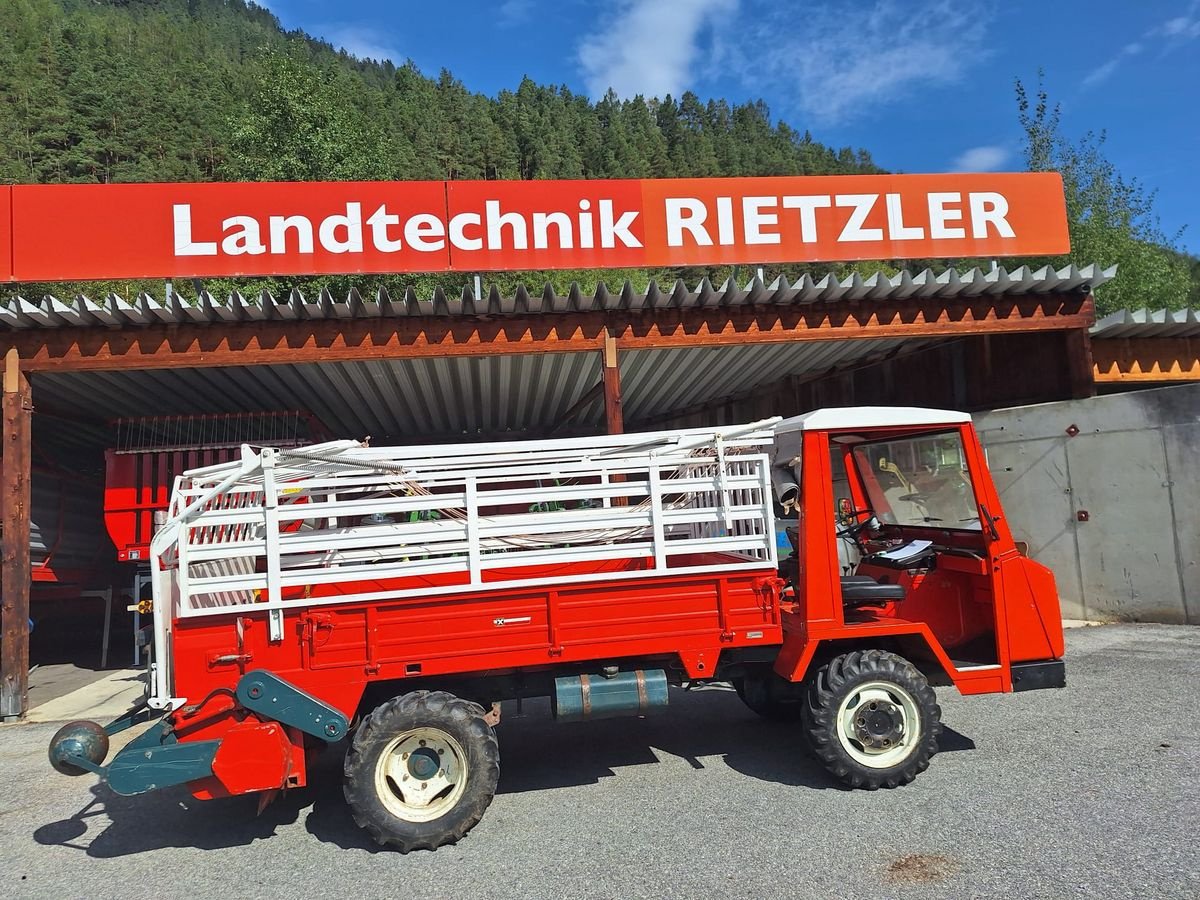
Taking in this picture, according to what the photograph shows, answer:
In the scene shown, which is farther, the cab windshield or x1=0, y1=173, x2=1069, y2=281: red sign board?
x1=0, y1=173, x2=1069, y2=281: red sign board

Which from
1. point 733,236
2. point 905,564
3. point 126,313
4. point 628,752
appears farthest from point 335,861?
point 733,236

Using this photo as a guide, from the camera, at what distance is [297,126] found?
20.5 metres

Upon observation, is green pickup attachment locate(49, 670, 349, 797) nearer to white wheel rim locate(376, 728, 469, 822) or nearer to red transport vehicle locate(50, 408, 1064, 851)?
red transport vehicle locate(50, 408, 1064, 851)

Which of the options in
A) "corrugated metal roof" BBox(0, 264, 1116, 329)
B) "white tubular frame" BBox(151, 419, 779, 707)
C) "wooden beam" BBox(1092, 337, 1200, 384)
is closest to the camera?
"white tubular frame" BBox(151, 419, 779, 707)

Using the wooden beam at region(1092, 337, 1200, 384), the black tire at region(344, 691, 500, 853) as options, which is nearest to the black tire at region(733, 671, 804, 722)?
the black tire at region(344, 691, 500, 853)

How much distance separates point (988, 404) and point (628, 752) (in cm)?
739

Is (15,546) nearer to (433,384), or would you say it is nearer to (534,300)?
(433,384)

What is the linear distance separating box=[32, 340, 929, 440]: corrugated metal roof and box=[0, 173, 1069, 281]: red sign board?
117 cm

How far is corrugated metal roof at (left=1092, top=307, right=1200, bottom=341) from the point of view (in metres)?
8.39

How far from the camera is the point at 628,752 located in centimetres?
499

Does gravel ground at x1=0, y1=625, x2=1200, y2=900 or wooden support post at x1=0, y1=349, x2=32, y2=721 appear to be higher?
wooden support post at x1=0, y1=349, x2=32, y2=721

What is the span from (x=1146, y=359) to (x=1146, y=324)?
1017 millimetres

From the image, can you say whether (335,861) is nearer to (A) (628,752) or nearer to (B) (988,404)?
(A) (628,752)

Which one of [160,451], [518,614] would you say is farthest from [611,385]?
[160,451]
